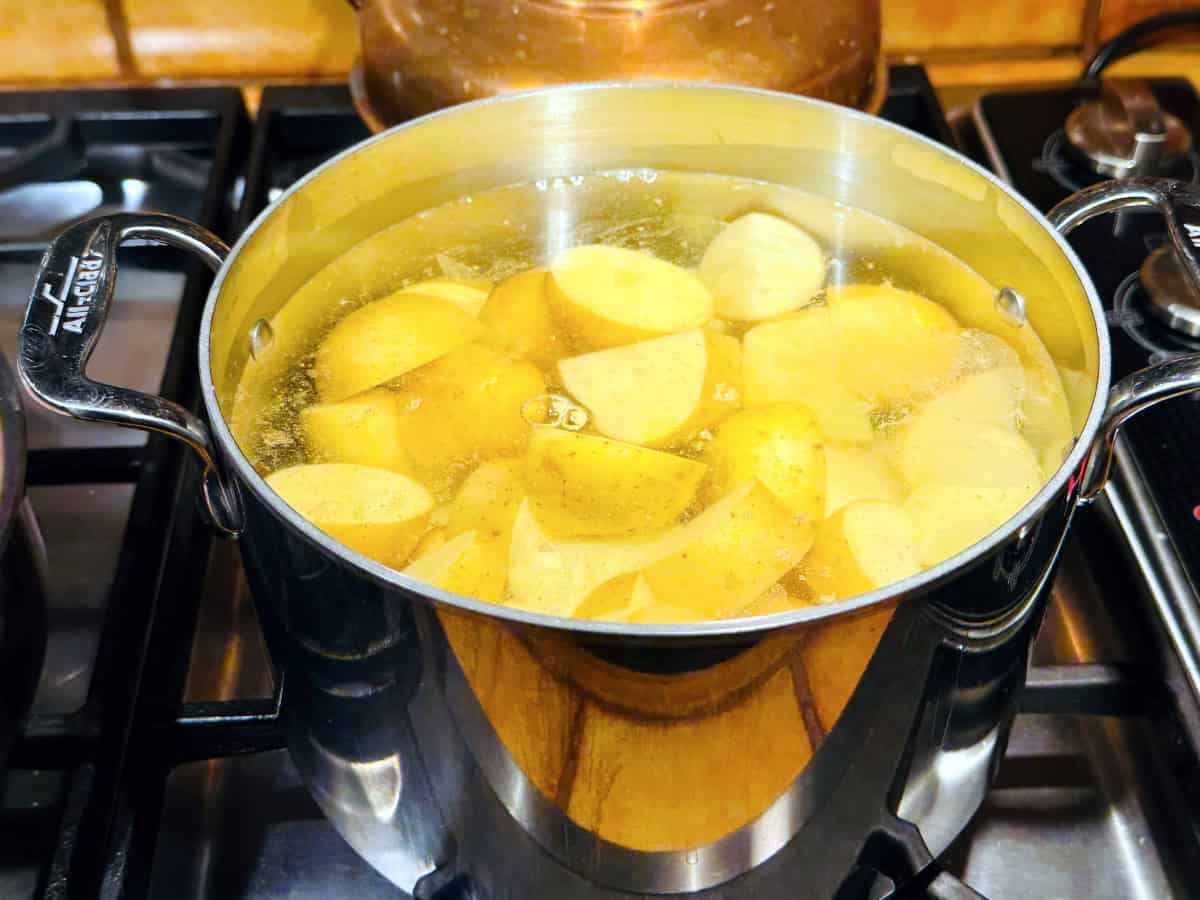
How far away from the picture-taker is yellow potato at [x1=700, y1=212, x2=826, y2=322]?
2.02 feet

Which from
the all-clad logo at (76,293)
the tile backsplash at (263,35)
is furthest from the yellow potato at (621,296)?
the tile backsplash at (263,35)

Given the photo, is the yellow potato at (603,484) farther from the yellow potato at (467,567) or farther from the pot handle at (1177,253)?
the pot handle at (1177,253)

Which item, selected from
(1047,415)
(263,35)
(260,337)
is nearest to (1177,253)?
(1047,415)

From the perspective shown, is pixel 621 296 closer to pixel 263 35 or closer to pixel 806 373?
pixel 806 373

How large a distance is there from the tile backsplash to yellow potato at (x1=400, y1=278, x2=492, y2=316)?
415 mm

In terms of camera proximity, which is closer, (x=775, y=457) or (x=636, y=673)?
(x=636, y=673)

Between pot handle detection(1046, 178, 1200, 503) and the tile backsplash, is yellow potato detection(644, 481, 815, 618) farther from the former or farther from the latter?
the tile backsplash

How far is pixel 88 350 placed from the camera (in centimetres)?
44

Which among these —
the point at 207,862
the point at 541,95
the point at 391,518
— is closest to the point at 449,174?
the point at 541,95

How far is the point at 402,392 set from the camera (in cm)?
56

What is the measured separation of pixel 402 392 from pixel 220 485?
13cm

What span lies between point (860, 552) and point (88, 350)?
0.99ft

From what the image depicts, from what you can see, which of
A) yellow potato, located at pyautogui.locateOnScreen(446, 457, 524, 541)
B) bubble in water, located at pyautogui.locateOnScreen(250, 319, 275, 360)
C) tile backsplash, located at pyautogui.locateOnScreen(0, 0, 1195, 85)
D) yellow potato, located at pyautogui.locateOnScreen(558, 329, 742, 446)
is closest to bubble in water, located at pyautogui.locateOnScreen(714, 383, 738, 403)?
yellow potato, located at pyautogui.locateOnScreen(558, 329, 742, 446)

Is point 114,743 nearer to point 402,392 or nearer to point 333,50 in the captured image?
point 402,392
